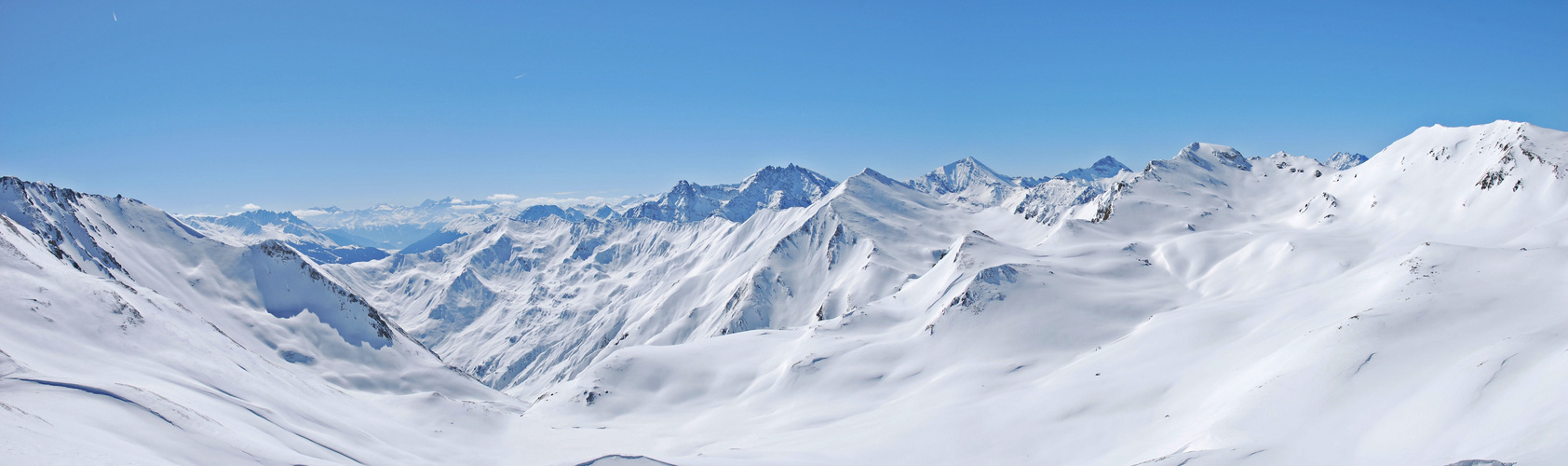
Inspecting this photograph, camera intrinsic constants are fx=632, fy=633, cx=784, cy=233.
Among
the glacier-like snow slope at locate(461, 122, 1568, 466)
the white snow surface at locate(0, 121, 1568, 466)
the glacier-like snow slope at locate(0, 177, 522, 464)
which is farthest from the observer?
the glacier-like snow slope at locate(461, 122, 1568, 466)

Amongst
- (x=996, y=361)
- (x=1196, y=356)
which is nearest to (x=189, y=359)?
(x=996, y=361)

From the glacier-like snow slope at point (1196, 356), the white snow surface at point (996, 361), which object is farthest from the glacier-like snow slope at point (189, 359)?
the glacier-like snow slope at point (1196, 356)

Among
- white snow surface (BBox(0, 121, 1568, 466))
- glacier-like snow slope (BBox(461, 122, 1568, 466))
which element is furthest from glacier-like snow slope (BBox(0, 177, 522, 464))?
glacier-like snow slope (BBox(461, 122, 1568, 466))

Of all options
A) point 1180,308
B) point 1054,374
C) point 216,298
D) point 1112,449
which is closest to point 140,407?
point 1112,449

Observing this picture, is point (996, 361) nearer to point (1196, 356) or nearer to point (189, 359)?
point (1196, 356)

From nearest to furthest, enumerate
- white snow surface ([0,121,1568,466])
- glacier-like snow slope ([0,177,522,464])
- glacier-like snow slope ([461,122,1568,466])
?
glacier-like snow slope ([0,177,522,464])
white snow surface ([0,121,1568,466])
glacier-like snow slope ([461,122,1568,466])

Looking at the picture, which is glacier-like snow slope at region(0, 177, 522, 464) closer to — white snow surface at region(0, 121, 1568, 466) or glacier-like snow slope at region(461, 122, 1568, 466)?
white snow surface at region(0, 121, 1568, 466)

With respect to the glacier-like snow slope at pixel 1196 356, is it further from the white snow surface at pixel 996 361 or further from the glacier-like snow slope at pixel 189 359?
the glacier-like snow slope at pixel 189 359

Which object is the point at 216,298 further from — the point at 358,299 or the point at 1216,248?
the point at 1216,248
